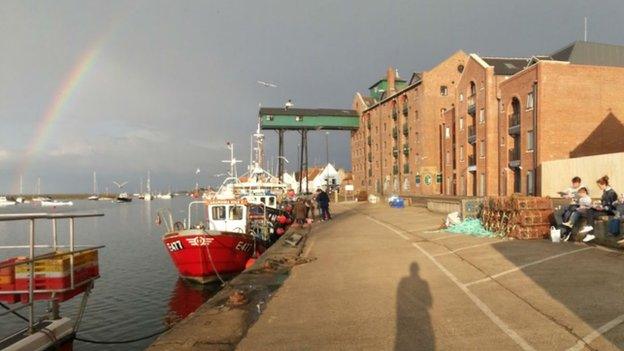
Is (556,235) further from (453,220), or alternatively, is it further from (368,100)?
(368,100)

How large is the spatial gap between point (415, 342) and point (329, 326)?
143 centimetres

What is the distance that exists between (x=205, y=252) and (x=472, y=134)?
41713 millimetres

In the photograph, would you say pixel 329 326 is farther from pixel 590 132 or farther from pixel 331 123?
pixel 331 123

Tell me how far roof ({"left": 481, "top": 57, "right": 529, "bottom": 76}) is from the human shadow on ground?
46480 millimetres

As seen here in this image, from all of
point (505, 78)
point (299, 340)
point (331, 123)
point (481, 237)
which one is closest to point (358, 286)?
point (299, 340)

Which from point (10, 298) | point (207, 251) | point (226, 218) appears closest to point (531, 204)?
point (207, 251)

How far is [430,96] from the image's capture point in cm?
6925

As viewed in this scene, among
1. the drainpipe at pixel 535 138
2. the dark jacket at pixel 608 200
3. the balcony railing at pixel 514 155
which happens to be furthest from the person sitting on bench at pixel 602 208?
the balcony railing at pixel 514 155

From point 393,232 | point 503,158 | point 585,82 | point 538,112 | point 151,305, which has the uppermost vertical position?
point 585,82

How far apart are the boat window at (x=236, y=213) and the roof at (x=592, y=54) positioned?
3735cm

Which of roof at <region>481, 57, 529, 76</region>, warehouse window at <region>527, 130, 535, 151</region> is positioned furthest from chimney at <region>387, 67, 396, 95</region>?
warehouse window at <region>527, 130, 535, 151</region>

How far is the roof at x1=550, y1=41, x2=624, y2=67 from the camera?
46.6 meters

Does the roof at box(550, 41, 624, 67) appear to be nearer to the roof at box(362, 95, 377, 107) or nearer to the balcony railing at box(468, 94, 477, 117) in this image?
the balcony railing at box(468, 94, 477, 117)

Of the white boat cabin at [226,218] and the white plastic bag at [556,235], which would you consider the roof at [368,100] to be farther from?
the white plastic bag at [556,235]
